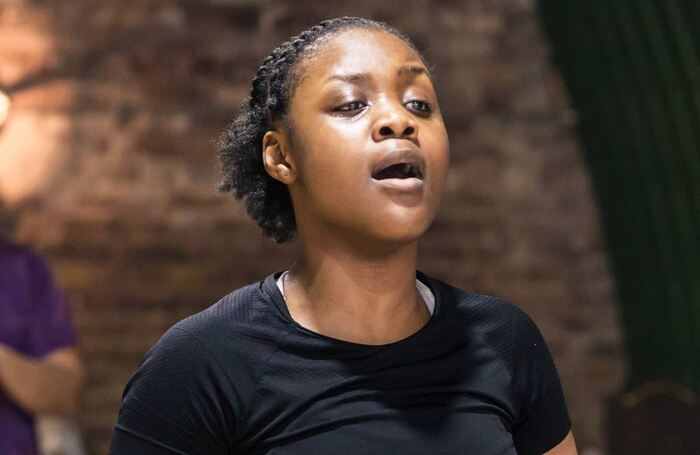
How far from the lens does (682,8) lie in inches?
143

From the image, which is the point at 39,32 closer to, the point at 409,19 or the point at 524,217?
the point at 409,19

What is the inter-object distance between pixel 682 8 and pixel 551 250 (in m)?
1.13

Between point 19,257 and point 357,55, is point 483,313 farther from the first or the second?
point 19,257

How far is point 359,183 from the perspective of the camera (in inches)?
47.9

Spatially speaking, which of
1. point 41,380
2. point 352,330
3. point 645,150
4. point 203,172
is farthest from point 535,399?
point 203,172

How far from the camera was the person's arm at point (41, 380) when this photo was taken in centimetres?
231

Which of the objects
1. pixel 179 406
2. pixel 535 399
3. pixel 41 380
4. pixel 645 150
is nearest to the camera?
pixel 179 406

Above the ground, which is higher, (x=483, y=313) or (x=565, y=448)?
(x=483, y=313)

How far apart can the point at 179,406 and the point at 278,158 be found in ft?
1.01

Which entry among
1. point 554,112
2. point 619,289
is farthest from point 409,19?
point 619,289

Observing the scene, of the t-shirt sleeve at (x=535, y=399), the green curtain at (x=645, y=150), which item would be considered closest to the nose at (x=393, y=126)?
the t-shirt sleeve at (x=535, y=399)

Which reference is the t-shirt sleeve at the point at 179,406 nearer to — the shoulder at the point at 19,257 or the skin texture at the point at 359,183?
the skin texture at the point at 359,183

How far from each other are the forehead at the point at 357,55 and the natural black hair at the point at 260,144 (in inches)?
1.4

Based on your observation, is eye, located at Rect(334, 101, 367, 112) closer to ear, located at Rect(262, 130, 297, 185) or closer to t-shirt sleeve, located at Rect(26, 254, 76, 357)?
ear, located at Rect(262, 130, 297, 185)
